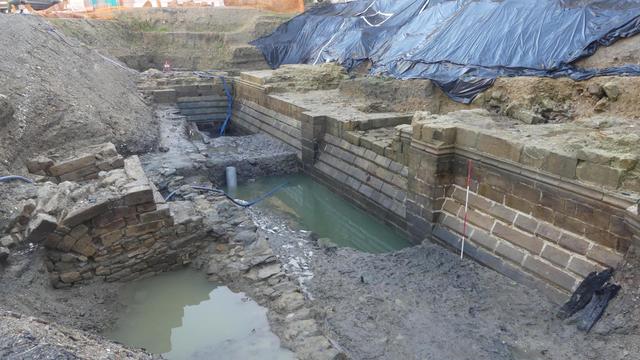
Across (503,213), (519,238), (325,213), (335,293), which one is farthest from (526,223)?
(325,213)

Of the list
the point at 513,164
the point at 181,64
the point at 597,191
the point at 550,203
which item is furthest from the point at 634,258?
the point at 181,64

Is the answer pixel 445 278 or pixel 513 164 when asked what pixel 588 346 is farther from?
pixel 513 164

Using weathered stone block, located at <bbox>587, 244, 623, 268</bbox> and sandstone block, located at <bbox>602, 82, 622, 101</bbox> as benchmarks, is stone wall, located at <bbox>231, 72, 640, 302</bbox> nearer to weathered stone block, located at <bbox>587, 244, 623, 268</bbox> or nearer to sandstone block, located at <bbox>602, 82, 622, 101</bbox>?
weathered stone block, located at <bbox>587, 244, 623, 268</bbox>

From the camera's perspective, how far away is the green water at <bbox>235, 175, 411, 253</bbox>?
8.62m

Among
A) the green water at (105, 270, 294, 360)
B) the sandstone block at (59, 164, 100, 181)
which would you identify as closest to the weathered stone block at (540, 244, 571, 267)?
the green water at (105, 270, 294, 360)

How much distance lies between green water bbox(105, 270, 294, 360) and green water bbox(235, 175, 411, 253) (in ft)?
10.4

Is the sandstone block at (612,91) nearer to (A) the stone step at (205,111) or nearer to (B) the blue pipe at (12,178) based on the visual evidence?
(B) the blue pipe at (12,178)

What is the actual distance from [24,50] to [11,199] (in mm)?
6485

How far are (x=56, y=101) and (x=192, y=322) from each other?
19.6ft

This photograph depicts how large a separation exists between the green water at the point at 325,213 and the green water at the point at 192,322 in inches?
125

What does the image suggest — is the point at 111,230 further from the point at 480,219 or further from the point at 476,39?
the point at 476,39

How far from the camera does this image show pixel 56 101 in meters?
9.09

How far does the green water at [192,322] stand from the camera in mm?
5012

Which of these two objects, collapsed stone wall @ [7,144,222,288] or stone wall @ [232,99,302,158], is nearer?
collapsed stone wall @ [7,144,222,288]
